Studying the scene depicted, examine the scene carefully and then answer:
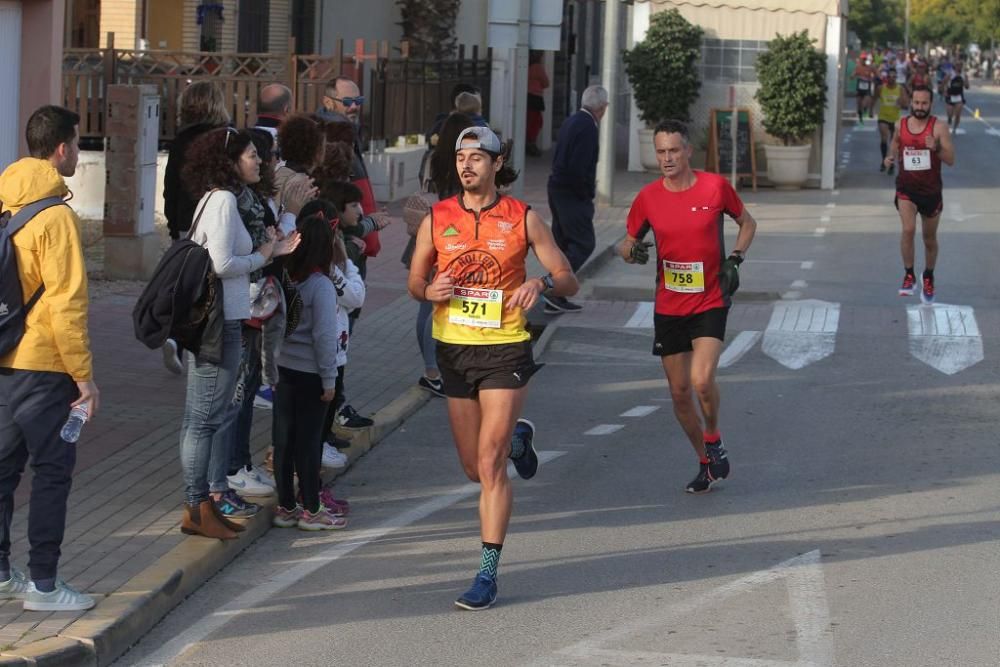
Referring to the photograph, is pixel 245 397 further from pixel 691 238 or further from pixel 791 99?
pixel 791 99

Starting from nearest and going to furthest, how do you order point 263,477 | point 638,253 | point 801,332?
point 263,477 → point 638,253 → point 801,332

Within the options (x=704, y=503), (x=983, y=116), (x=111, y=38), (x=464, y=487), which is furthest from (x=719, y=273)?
(x=983, y=116)

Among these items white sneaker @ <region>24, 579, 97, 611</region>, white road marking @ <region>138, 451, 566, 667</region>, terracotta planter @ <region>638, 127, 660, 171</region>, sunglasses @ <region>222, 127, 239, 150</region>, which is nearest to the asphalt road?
white road marking @ <region>138, 451, 566, 667</region>

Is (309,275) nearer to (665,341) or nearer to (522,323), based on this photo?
(522,323)

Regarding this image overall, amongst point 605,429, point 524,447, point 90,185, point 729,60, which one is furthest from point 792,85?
point 524,447

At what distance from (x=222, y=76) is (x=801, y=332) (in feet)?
30.2

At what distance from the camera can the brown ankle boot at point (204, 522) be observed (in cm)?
723

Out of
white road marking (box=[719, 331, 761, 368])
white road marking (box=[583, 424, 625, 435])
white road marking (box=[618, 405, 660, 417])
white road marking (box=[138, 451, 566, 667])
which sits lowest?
white road marking (box=[138, 451, 566, 667])

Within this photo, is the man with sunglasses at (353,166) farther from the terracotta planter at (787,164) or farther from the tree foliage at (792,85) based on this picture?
the terracotta planter at (787,164)

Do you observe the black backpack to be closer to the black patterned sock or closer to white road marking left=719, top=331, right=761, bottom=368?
the black patterned sock

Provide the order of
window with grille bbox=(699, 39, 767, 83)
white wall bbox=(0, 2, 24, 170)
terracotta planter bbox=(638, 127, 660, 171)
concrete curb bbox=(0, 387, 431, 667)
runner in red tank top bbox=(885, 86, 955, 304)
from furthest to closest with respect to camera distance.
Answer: terracotta planter bbox=(638, 127, 660, 171) < window with grille bbox=(699, 39, 767, 83) < runner in red tank top bbox=(885, 86, 955, 304) < white wall bbox=(0, 2, 24, 170) < concrete curb bbox=(0, 387, 431, 667)

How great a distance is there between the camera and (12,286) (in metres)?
5.83

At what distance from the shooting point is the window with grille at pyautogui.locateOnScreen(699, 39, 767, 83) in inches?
1128

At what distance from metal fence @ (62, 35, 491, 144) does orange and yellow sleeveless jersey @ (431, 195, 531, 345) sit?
467 inches
